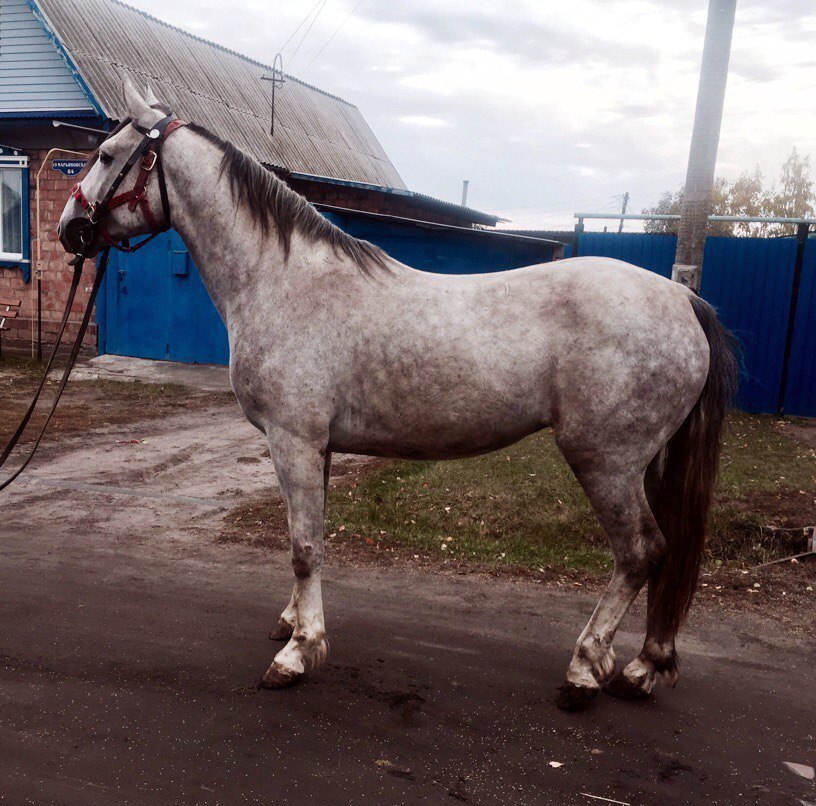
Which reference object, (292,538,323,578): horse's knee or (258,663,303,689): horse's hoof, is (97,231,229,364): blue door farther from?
(258,663,303,689): horse's hoof

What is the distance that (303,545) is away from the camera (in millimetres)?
3270

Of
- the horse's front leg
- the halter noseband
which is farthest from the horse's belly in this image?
the halter noseband

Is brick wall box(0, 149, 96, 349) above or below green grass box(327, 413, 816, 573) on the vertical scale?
above

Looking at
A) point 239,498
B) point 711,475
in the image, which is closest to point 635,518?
point 711,475

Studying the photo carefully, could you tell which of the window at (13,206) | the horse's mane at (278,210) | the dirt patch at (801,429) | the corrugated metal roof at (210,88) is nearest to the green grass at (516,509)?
the dirt patch at (801,429)

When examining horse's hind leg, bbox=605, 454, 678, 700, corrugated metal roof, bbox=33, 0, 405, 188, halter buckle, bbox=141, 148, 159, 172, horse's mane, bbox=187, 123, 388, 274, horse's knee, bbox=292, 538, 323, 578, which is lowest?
horse's hind leg, bbox=605, 454, 678, 700

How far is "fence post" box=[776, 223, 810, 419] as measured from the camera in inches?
395

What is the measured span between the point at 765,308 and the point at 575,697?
882 centimetres

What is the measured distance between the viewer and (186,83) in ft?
52.3

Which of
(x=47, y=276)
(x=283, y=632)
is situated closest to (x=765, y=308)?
(x=283, y=632)

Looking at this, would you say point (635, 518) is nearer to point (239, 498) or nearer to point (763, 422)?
point (239, 498)

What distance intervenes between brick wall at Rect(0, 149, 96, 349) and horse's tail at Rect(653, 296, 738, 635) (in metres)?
11.9

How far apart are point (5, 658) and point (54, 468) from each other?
359cm

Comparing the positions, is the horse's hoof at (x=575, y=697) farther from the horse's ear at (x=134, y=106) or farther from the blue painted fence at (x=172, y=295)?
the blue painted fence at (x=172, y=295)
